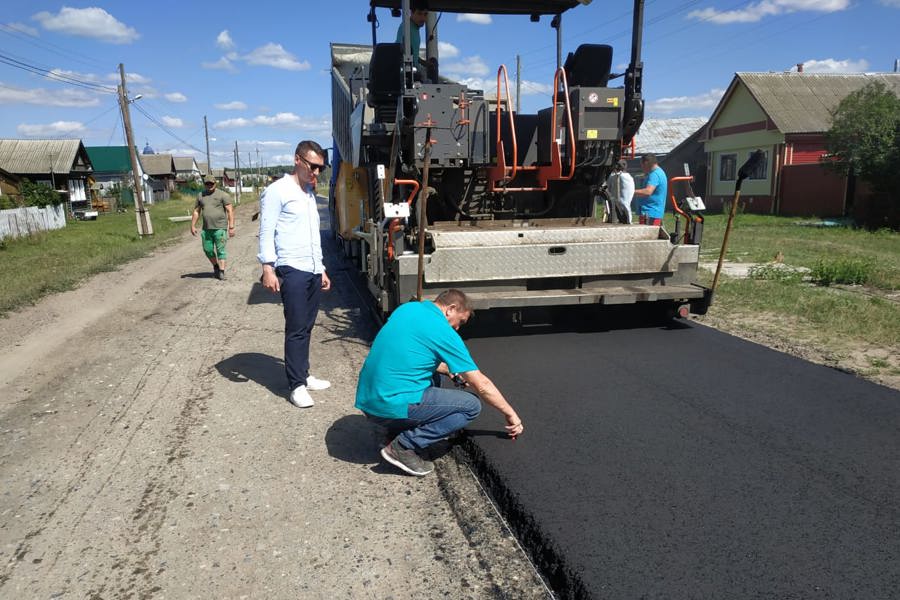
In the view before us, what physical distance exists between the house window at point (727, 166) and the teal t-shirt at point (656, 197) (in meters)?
22.1

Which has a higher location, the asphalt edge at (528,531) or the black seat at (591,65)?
the black seat at (591,65)

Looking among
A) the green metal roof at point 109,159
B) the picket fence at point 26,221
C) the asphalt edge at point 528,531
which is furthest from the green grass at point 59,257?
the green metal roof at point 109,159

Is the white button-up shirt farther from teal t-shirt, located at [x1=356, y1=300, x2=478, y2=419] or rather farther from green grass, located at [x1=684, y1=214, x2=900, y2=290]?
green grass, located at [x1=684, y1=214, x2=900, y2=290]

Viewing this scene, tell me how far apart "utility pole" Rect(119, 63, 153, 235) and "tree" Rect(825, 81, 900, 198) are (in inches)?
851

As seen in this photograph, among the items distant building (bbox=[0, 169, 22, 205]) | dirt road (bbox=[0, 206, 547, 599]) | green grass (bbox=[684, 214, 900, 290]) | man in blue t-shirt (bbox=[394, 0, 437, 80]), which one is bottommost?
dirt road (bbox=[0, 206, 547, 599])

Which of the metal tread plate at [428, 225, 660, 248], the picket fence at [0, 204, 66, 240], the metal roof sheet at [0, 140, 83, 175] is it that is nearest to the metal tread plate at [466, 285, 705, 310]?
the metal tread plate at [428, 225, 660, 248]

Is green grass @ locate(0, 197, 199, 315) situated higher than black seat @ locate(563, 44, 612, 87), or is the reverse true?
black seat @ locate(563, 44, 612, 87)

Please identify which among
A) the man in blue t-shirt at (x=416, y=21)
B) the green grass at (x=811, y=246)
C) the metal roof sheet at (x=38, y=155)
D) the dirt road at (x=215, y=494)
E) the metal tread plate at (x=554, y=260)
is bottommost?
the dirt road at (x=215, y=494)

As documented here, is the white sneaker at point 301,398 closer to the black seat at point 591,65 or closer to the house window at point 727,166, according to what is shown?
the black seat at point 591,65

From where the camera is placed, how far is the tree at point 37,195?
92.7 feet

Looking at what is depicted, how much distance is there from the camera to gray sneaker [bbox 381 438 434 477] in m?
3.54

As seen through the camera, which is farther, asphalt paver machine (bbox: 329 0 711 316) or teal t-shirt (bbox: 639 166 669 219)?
teal t-shirt (bbox: 639 166 669 219)

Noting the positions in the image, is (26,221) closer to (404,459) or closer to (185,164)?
(404,459)

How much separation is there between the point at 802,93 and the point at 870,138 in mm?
9719
